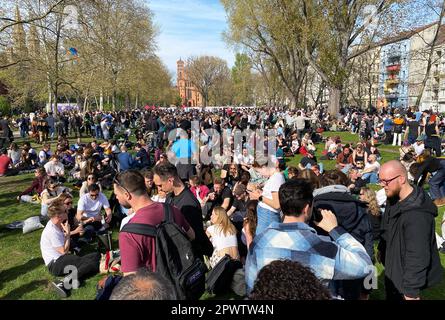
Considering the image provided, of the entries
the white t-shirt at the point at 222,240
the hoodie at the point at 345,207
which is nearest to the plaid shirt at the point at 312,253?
the hoodie at the point at 345,207

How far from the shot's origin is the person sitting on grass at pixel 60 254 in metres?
5.42

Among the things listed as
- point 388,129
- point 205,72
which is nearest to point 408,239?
point 388,129

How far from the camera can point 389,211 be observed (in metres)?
3.23

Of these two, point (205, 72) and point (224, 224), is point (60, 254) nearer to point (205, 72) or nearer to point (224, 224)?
point (224, 224)

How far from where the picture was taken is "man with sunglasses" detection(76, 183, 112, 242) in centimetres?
711

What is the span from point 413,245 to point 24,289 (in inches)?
205

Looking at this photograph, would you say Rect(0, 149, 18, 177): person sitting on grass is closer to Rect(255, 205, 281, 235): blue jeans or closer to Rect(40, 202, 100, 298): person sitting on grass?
Rect(40, 202, 100, 298): person sitting on grass

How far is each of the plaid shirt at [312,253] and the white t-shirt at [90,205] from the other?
5.89 meters

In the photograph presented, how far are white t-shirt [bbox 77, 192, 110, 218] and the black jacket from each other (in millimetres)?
6018

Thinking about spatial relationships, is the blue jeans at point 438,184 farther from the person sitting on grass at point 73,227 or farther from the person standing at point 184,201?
the person sitting on grass at point 73,227

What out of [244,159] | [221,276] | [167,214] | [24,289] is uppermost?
[167,214]

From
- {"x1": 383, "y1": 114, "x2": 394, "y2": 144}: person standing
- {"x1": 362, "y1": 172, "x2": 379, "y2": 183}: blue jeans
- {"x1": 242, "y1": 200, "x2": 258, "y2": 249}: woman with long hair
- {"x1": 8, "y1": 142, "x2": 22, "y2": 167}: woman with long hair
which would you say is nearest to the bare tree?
{"x1": 383, "y1": 114, "x2": 394, "y2": 144}: person standing

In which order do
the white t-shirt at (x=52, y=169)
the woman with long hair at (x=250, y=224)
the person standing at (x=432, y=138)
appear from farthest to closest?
1. the person standing at (x=432, y=138)
2. the white t-shirt at (x=52, y=169)
3. the woman with long hair at (x=250, y=224)

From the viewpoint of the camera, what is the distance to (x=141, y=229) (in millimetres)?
2598
